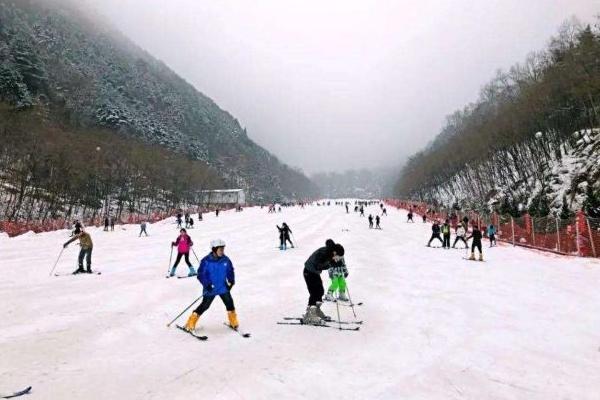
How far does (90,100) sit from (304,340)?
124413mm

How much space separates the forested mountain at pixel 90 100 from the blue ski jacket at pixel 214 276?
5604cm

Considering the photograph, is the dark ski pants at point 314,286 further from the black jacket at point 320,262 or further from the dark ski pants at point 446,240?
the dark ski pants at point 446,240

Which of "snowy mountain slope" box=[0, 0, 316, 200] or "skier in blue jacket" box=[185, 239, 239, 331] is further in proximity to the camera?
"snowy mountain slope" box=[0, 0, 316, 200]

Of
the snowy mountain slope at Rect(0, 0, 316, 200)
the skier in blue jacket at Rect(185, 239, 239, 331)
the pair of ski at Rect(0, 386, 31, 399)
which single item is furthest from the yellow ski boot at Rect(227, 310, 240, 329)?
the snowy mountain slope at Rect(0, 0, 316, 200)

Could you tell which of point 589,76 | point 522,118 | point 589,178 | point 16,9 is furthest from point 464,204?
point 16,9

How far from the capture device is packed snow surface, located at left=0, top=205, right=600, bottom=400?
550 cm

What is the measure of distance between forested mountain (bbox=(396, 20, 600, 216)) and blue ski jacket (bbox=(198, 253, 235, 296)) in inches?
1309

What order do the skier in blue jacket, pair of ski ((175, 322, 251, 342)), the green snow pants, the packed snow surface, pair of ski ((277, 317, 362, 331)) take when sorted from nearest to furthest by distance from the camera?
the packed snow surface
pair of ski ((175, 322, 251, 342))
the skier in blue jacket
pair of ski ((277, 317, 362, 331))
the green snow pants

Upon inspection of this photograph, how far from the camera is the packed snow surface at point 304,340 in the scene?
18.0 feet

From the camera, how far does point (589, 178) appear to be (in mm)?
33094

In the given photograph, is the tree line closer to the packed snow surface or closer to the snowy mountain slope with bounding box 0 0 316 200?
the snowy mountain slope with bounding box 0 0 316 200

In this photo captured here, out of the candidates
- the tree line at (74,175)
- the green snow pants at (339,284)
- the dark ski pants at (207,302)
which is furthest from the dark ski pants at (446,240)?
the tree line at (74,175)

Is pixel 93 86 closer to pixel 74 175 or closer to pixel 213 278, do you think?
pixel 74 175

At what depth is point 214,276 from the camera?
7.71 meters
